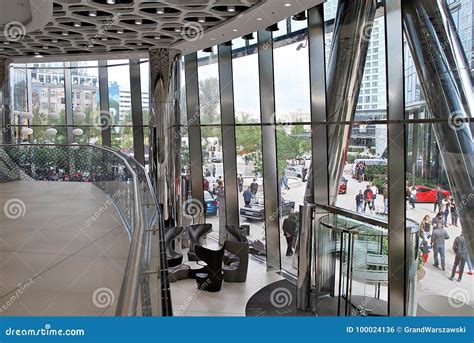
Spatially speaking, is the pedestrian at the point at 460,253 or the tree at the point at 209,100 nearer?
the pedestrian at the point at 460,253

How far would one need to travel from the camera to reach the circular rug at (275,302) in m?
8.62

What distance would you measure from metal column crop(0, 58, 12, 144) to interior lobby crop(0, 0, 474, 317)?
0.04 meters

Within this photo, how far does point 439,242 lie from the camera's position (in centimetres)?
711

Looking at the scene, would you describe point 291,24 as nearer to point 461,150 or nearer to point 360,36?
point 360,36

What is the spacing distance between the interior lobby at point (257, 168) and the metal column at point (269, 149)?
0.04 meters
